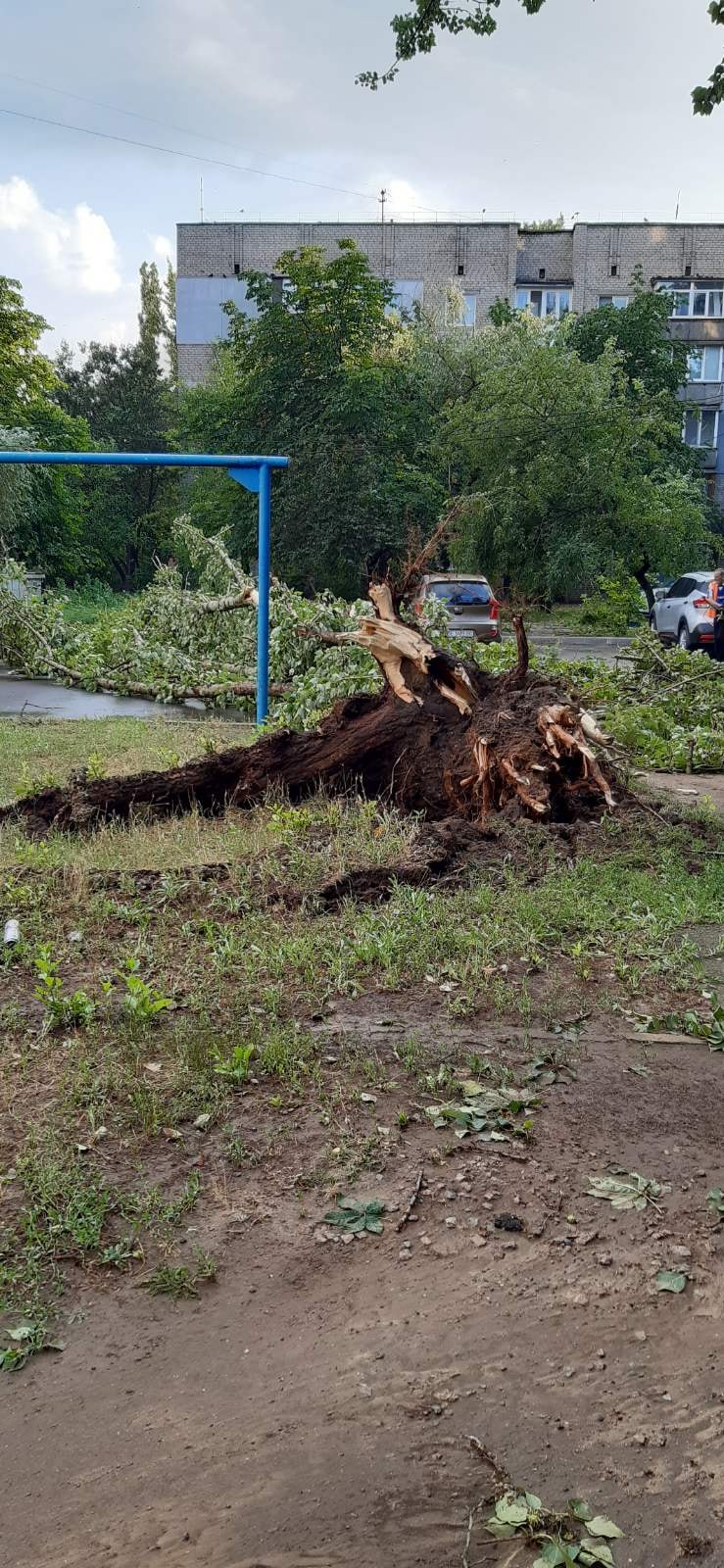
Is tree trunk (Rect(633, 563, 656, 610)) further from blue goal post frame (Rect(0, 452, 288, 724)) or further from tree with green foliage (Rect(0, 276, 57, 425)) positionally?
blue goal post frame (Rect(0, 452, 288, 724))

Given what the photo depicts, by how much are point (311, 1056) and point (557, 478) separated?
28057mm

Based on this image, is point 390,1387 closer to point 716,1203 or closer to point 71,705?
point 716,1203

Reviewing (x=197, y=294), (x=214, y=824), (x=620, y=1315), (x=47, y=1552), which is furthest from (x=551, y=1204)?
(x=197, y=294)

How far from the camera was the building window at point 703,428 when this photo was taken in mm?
45656

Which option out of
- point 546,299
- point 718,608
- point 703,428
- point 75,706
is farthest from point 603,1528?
point 546,299

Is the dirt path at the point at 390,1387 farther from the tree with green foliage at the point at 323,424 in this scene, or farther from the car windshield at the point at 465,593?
the tree with green foliage at the point at 323,424

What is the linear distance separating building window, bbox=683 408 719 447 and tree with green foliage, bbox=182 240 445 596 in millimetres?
19862

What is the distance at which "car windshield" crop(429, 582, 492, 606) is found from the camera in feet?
70.9

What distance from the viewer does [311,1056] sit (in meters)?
3.86

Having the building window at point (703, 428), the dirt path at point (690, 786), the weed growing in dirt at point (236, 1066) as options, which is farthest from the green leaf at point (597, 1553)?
the building window at point (703, 428)

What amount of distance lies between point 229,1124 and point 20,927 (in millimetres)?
1867

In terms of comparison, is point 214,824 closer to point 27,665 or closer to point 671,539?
point 27,665

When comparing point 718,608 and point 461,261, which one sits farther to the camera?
point 461,261

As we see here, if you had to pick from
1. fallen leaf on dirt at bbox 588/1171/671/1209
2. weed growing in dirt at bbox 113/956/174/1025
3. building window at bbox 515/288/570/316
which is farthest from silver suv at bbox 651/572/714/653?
building window at bbox 515/288/570/316
